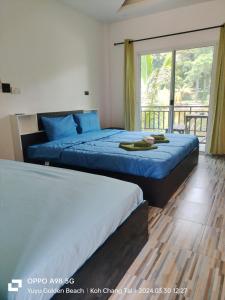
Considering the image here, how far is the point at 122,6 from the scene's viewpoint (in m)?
4.13

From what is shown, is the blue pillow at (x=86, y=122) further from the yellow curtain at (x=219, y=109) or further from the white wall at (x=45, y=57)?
the yellow curtain at (x=219, y=109)

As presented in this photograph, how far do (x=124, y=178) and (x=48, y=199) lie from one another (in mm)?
1282

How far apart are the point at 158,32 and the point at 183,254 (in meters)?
4.24

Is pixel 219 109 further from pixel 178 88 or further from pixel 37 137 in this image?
pixel 37 137

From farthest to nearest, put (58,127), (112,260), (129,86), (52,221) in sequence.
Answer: (129,86)
(58,127)
(112,260)
(52,221)

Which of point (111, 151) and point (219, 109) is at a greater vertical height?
point (219, 109)

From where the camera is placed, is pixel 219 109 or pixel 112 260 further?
pixel 219 109

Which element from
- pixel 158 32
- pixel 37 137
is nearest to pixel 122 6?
pixel 158 32

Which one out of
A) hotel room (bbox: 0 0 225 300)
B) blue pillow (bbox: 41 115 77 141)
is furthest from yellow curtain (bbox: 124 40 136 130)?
blue pillow (bbox: 41 115 77 141)

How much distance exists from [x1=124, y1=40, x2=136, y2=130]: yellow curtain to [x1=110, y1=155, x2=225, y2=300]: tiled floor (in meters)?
2.67

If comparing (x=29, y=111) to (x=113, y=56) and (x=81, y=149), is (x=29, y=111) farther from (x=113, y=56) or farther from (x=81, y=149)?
(x=113, y=56)

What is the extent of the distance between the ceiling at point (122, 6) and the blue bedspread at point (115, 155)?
8.01ft

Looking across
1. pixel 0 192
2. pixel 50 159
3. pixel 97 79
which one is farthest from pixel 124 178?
pixel 97 79

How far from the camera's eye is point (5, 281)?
76cm
